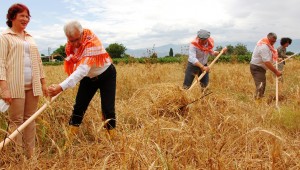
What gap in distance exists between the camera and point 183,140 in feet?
8.82

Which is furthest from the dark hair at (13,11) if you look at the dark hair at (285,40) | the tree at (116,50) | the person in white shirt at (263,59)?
the tree at (116,50)

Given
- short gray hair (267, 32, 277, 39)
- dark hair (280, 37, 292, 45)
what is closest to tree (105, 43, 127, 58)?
dark hair (280, 37, 292, 45)

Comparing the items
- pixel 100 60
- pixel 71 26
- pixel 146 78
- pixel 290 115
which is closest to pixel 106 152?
pixel 100 60

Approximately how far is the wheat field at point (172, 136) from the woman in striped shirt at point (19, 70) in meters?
0.25

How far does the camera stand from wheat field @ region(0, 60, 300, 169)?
7.52 ft

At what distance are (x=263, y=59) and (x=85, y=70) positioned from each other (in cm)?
344

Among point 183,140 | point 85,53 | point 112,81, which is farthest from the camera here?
point 112,81

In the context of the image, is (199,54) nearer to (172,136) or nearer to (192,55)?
(192,55)

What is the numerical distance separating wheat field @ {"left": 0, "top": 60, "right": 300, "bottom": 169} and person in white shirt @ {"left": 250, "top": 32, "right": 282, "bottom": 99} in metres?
0.63

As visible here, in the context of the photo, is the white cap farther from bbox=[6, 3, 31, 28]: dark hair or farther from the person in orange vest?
the person in orange vest

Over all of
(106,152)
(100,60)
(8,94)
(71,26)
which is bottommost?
(106,152)

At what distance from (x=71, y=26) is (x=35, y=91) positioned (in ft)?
2.15

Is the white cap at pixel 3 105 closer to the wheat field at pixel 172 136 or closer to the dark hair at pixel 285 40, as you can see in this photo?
the wheat field at pixel 172 136

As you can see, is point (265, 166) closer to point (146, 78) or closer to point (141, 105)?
point (141, 105)
